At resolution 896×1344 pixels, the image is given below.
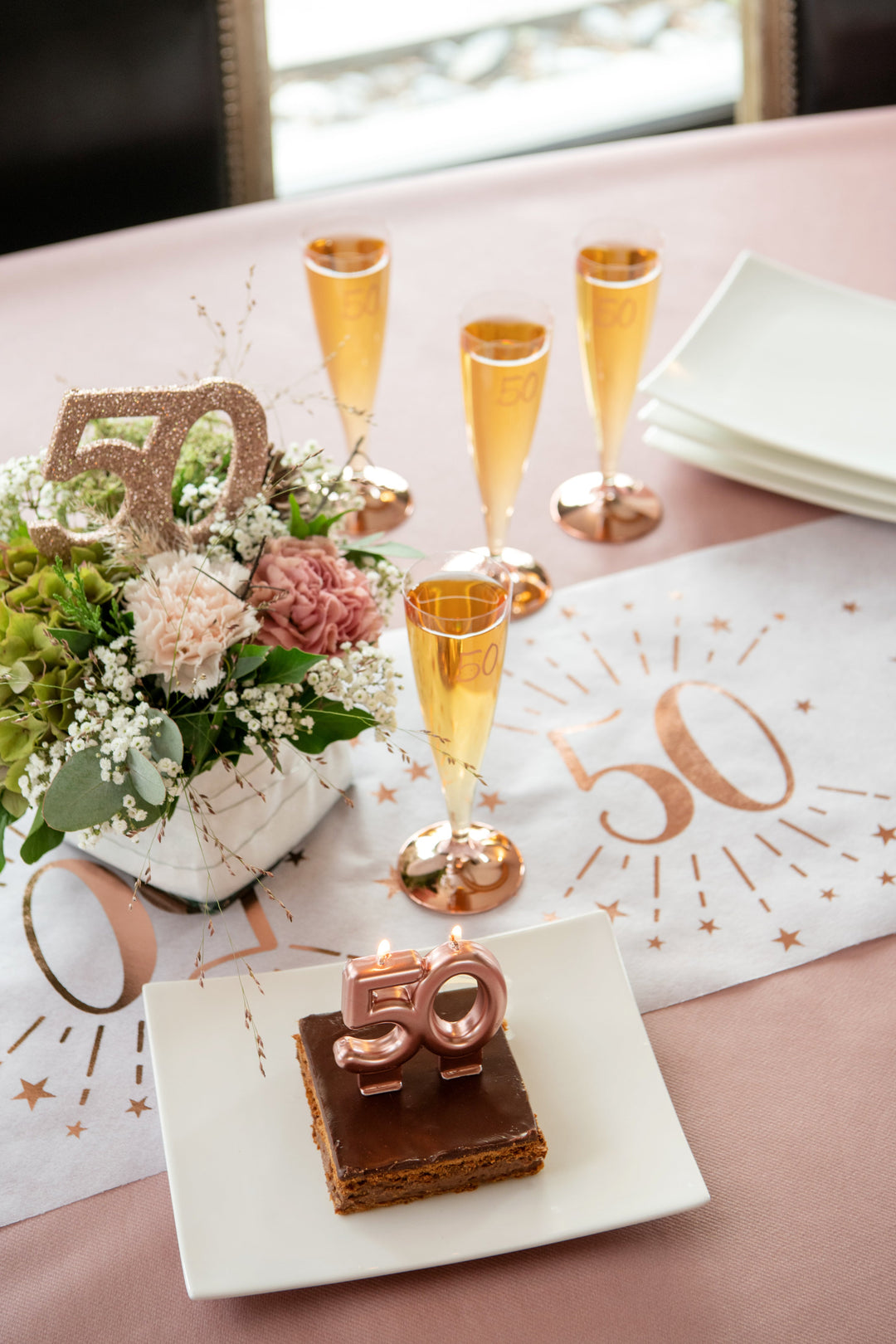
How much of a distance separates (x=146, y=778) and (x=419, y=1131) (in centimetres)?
24

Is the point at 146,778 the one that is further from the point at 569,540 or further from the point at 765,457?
the point at 765,457

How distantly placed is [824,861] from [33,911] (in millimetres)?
540

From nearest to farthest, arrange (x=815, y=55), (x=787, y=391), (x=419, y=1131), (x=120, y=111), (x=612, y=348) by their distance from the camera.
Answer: (x=419, y=1131), (x=612, y=348), (x=787, y=391), (x=120, y=111), (x=815, y=55)

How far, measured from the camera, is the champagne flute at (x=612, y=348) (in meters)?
1.01

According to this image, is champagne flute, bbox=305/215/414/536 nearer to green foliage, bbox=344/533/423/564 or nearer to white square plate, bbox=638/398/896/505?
green foliage, bbox=344/533/423/564

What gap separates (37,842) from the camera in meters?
0.74

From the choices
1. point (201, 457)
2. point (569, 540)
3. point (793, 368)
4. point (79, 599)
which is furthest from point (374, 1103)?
point (793, 368)

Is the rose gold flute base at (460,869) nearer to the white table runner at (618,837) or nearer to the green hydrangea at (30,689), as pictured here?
the white table runner at (618,837)

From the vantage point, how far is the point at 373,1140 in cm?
61

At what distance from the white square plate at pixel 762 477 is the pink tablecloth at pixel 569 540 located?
0.07 feet

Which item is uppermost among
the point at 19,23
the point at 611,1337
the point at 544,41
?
the point at 19,23

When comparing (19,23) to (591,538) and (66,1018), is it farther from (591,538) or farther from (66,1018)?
(66,1018)

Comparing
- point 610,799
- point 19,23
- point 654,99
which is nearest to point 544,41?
point 654,99

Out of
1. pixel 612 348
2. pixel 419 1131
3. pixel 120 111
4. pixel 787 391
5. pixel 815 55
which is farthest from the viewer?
pixel 815 55
